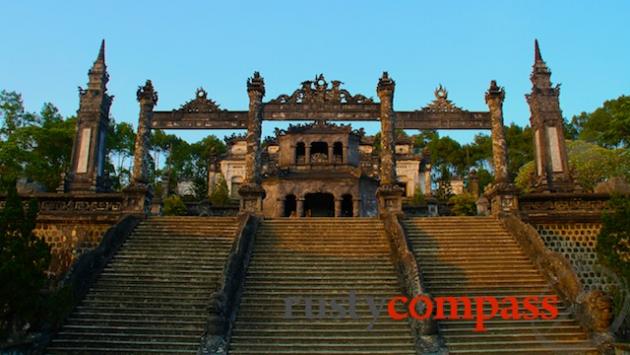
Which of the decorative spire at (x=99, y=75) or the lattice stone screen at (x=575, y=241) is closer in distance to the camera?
the lattice stone screen at (x=575, y=241)

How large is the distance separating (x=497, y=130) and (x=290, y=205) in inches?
537

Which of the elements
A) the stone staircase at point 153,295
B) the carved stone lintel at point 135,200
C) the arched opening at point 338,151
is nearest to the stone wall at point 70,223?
the carved stone lintel at point 135,200

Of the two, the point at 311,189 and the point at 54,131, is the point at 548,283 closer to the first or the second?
the point at 311,189

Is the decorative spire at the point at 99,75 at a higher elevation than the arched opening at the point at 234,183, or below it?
higher

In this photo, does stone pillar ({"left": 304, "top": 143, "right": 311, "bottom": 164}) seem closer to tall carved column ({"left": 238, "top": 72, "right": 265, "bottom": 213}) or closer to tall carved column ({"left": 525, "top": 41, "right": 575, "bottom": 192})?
tall carved column ({"left": 238, "top": 72, "right": 265, "bottom": 213})

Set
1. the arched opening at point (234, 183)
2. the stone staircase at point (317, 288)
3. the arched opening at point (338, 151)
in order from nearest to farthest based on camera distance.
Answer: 1. the stone staircase at point (317, 288)
2. the arched opening at point (338, 151)
3. the arched opening at point (234, 183)

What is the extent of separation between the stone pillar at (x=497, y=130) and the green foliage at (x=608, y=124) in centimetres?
721

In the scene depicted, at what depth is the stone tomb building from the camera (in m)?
26.4

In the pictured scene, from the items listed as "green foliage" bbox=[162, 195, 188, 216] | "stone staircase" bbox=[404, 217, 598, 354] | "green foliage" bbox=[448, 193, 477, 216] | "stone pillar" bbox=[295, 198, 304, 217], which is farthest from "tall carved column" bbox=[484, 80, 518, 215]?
"green foliage" bbox=[162, 195, 188, 216]

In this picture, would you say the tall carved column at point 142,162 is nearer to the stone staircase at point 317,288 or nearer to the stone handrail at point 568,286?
the stone staircase at point 317,288

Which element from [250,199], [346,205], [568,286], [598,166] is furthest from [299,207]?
[568,286]

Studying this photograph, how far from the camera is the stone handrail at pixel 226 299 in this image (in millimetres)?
8562

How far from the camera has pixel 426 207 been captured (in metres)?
23.8

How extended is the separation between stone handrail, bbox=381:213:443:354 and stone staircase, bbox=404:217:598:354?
0.39 meters
